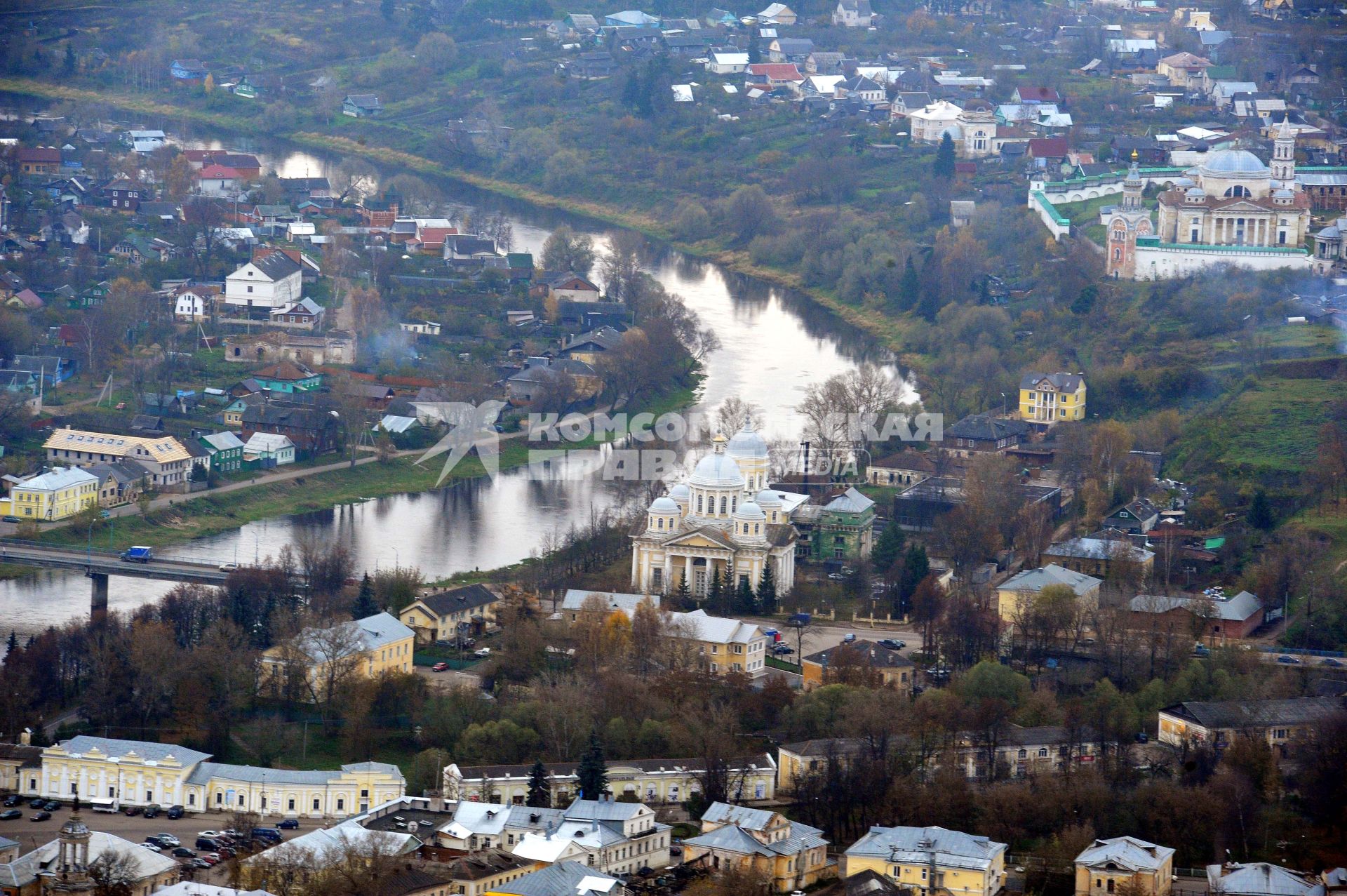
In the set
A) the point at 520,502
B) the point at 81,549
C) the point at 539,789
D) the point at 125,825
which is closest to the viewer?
the point at 125,825

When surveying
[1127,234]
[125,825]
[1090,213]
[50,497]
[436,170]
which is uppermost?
[1127,234]

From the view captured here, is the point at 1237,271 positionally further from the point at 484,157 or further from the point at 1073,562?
the point at 484,157

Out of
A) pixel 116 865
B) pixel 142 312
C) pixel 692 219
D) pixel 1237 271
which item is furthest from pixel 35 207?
pixel 116 865

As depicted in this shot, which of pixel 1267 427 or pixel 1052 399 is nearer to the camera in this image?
pixel 1267 427

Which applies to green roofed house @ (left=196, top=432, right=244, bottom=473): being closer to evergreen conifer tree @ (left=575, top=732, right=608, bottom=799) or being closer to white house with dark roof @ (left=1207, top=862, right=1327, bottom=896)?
evergreen conifer tree @ (left=575, top=732, right=608, bottom=799)

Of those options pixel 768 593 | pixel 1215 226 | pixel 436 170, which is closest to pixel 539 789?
pixel 768 593

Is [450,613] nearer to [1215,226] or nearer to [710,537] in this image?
[710,537]

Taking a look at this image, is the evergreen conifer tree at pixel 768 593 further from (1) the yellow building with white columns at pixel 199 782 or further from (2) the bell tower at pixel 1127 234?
(2) the bell tower at pixel 1127 234
